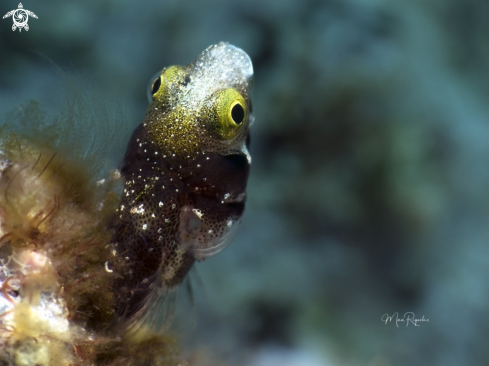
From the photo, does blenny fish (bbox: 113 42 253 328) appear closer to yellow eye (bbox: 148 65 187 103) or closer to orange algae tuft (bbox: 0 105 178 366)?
yellow eye (bbox: 148 65 187 103)

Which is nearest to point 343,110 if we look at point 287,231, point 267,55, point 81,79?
point 267,55

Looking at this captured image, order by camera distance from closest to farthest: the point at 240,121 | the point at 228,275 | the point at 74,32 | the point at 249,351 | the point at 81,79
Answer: the point at 81,79
the point at 240,121
the point at 249,351
the point at 228,275
the point at 74,32

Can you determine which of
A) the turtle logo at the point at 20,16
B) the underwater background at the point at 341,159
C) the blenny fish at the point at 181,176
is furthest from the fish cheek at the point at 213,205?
the turtle logo at the point at 20,16

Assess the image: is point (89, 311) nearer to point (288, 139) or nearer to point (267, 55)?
point (288, 139)

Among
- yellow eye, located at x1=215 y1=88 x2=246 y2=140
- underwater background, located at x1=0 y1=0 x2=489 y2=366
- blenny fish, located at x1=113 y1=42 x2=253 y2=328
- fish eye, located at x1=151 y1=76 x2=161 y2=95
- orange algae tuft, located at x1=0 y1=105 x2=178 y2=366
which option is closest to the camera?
orange algae tuft, located at x1=0 y1=105 x2=178 y2=366
